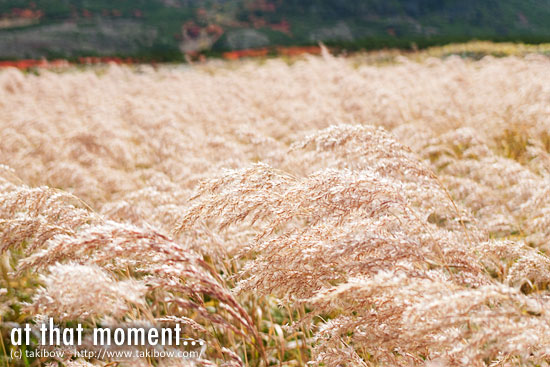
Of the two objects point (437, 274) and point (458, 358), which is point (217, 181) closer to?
point (437, 274)

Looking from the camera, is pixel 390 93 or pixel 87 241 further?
pixel 390 93

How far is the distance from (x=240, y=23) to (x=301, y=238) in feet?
171

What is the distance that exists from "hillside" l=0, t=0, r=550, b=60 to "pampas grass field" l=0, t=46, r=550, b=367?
1347 inches

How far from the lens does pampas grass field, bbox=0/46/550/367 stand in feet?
3.99

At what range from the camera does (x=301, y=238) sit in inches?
62.6

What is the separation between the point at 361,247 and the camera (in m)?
1.39

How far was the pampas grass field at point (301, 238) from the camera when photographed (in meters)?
1.21

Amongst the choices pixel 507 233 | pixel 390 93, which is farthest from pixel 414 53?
pixel 507 233

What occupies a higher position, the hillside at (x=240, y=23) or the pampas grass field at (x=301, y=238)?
the hillside at (x=240, y=23)

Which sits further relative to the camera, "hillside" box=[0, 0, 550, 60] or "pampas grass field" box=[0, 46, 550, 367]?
"hillside" box=[0, 0, 550, 60]

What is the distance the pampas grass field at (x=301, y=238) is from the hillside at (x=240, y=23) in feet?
112

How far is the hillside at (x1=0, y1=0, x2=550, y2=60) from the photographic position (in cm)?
3994

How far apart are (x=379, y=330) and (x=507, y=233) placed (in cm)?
202

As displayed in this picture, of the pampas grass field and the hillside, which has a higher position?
the hillside
